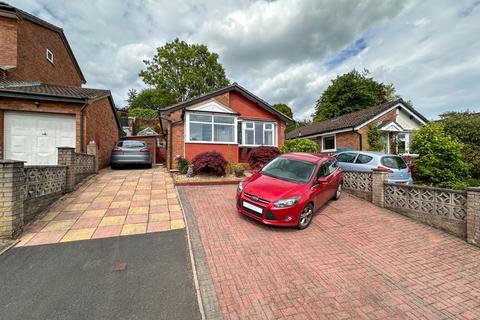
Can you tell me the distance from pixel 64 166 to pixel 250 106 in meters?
9.74

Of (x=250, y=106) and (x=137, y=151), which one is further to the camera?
(x=250, y=106)

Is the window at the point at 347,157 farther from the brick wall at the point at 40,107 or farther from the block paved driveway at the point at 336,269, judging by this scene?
the brick wall at the point at 40,107

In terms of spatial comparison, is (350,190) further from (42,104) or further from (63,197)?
(42,104)

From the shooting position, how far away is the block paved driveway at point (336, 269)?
2.63 m

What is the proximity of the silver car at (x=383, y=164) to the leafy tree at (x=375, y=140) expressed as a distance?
763 cm

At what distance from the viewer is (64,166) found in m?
6.25

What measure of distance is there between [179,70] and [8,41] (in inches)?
920

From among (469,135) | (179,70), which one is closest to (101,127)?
(469,135)

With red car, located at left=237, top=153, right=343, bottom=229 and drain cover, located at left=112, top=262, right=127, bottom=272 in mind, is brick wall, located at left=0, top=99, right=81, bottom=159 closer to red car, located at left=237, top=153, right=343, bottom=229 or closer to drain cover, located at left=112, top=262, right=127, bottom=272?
drain cover, located at left=112, top=262, right=127, bottom=272

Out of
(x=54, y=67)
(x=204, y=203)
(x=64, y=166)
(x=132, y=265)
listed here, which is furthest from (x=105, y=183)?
(x=54, y=67)

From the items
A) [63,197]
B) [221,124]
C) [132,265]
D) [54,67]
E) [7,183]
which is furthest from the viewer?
[54,67]

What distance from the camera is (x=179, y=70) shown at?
32.9 metres

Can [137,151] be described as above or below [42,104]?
below

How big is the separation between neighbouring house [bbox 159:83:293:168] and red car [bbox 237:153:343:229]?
207 inches
